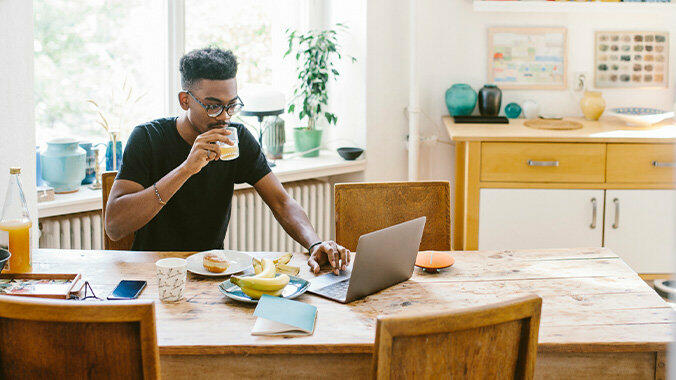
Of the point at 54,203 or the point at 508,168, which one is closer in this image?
the point at 54,203

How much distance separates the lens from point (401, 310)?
1.83 m

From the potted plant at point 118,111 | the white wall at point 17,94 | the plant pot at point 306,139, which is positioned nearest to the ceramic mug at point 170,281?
the white wall at point 17,94

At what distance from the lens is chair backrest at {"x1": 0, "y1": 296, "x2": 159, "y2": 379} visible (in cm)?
132

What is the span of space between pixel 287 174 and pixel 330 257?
5.33ft

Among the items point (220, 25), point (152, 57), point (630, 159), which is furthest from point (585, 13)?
point (152, 57)

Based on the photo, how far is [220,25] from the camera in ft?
12.4

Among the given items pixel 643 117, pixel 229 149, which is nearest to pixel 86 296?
pixel 229 149

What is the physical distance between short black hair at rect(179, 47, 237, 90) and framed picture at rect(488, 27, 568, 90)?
78.4 inches

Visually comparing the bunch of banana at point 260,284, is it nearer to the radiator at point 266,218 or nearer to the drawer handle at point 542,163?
the radiator at point 266,218

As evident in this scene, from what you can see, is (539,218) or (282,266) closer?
(282,266)

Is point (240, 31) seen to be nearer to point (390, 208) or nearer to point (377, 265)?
point (390, 208)

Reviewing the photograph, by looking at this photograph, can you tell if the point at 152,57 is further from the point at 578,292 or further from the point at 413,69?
the point at 578,292

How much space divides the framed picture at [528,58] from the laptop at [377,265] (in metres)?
2.30

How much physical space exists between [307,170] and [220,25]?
0.83 metres
